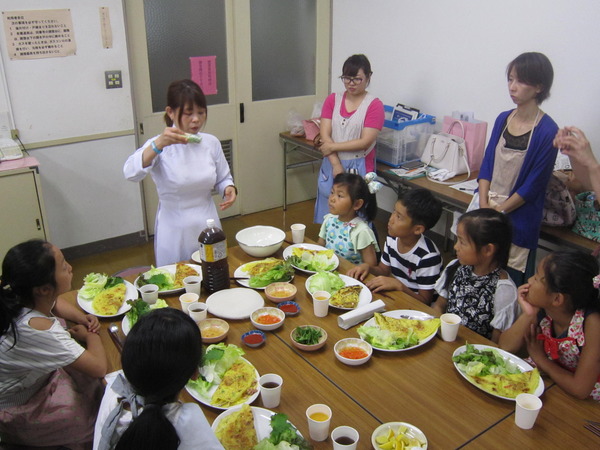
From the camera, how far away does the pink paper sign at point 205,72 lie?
170 inches

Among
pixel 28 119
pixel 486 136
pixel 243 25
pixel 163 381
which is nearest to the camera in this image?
pixel 163 381

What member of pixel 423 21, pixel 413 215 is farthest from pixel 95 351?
pixel 423 21

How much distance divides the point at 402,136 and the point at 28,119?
2.75 metres

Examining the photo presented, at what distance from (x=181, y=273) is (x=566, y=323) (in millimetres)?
1545

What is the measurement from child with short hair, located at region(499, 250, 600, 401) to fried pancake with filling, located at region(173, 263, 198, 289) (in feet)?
4.43

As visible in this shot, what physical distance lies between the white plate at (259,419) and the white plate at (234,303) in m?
0.53

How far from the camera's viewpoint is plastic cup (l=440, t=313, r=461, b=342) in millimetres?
1861

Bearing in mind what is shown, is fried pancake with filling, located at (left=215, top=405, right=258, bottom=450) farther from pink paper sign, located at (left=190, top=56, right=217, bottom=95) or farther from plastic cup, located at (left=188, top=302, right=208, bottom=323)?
pink paper sign, located at (left=190, top=56, right=217, bottom=95)

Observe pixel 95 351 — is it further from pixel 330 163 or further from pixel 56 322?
pixel 330 163

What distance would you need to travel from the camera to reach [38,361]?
1.62m

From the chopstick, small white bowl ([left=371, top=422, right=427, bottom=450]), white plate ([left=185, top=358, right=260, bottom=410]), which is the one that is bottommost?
the chopstick

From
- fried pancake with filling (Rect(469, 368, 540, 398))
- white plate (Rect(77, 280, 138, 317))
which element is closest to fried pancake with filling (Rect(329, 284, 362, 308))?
fried pancake with filling (Rect(469, 368, 540, 398))

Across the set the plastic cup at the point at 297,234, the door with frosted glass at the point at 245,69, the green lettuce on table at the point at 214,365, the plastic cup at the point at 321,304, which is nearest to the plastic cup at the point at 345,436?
the green lettuce on table at the point at 214,365

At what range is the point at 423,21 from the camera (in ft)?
13.7
